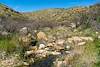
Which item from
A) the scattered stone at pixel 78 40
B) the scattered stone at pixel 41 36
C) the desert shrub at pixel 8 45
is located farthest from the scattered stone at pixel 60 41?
the desert shrub at pixel 8 45

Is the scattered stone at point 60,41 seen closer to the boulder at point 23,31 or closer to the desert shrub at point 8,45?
the boulder at point 23,31

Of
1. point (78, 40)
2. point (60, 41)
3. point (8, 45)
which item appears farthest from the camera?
point (60, 41)

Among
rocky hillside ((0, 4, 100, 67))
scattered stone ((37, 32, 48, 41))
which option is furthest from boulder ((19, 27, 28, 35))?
scattered stone ((37, 32, 48, 41))

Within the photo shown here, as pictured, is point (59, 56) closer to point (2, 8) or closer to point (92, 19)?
point (92, 19)

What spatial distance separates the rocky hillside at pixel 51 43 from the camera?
14.0 meters

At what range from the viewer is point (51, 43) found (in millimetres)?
18141

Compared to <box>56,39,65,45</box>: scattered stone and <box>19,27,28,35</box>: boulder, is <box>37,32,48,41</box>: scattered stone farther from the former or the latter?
<box>56,39,65,45</box>: scattered stone

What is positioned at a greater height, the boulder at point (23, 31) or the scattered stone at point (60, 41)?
the boulder at point (23, 31)

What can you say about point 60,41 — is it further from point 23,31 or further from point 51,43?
point 23,31

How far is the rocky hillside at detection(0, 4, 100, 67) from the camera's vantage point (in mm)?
14045

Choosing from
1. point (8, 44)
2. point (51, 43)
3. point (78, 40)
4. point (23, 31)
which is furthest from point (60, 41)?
point (8, 44)

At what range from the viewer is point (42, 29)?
21.2m

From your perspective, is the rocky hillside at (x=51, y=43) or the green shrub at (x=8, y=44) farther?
the green shrub at (x=8, y=44)

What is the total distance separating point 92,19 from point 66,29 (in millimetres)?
1701
